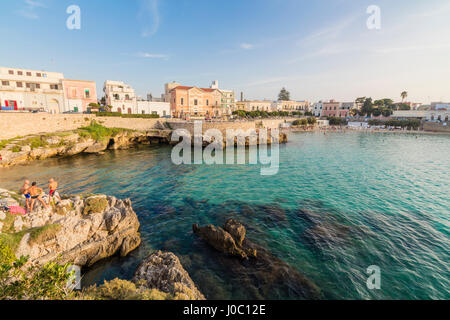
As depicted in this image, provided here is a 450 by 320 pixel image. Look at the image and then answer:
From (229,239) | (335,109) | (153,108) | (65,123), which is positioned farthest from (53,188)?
(335,109)

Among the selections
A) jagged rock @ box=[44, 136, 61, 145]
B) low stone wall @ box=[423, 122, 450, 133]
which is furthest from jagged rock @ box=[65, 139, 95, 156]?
low stone wall @ box=[423, 122, 450, 133]

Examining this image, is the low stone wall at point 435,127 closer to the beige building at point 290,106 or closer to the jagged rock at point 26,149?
the beige building at point 290,106

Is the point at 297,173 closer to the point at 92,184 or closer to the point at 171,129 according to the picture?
the point at 92,184

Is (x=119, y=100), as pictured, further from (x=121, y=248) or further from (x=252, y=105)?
(x=252, y=105)

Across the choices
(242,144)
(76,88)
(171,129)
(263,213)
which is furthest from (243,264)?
(76,88)

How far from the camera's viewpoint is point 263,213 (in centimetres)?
1541

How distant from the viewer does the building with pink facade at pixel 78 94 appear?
45.2 meters

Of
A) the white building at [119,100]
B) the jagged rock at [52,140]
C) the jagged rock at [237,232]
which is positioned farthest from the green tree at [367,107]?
the jagged rock at [52,140]

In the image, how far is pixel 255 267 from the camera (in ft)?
32.5

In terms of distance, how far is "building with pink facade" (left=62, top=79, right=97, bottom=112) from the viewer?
45.2 metres

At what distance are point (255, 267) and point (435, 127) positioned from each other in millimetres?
110457

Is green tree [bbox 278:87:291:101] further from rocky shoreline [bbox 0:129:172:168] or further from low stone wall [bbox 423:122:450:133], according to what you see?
rocky shoreline [bbox 0:129:172:168]

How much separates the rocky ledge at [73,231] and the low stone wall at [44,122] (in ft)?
83.9
